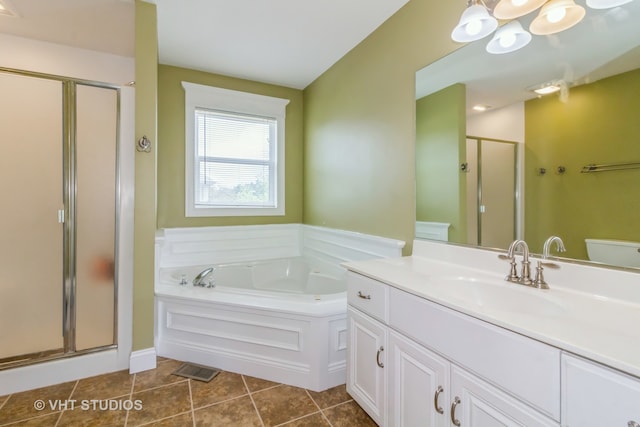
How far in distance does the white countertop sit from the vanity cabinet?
4 cm

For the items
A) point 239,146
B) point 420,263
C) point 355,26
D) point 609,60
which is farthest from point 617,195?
point 239,146

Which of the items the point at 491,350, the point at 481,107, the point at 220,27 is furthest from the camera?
the point at 220,27

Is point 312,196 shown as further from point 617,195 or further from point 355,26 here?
point 617,195

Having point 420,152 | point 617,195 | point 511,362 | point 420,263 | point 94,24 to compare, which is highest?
point 94,24

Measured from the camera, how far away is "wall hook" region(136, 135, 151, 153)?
6.66ft

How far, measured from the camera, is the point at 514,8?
1.34 meters

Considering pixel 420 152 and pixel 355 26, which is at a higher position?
pixel 355 26

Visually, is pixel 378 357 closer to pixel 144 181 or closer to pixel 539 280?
pixel 539 280

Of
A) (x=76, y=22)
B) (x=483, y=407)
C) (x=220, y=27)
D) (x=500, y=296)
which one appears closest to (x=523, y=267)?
(x=500, y=296)

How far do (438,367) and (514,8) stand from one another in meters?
1.57

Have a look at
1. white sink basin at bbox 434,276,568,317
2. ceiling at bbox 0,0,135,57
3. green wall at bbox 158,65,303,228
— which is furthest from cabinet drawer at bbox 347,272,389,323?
ceiling at bbox 0,0,135,57

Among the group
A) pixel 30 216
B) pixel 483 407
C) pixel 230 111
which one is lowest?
pixel 483 407

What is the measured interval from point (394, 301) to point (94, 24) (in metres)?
2.83

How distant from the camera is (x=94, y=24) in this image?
2.22 meters
